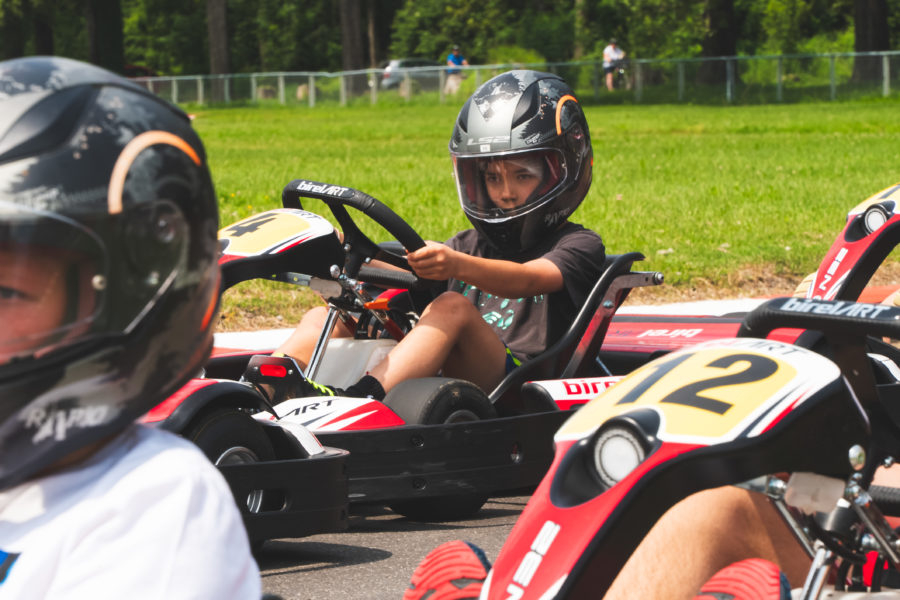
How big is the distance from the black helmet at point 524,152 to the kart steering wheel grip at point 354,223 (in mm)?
412

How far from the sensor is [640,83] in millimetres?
33500

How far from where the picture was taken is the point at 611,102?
110 feet

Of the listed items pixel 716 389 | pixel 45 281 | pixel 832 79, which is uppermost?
pixel 832 79

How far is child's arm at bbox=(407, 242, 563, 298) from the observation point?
13.0ft

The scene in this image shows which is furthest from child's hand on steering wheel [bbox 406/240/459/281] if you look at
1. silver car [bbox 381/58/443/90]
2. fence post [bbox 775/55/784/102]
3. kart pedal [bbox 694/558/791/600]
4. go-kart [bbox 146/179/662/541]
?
silver car [bbox 381/58/443/90]

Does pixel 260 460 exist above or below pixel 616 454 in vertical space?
below

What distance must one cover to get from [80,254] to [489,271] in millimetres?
2906

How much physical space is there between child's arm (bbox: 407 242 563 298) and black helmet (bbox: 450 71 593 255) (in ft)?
0.86

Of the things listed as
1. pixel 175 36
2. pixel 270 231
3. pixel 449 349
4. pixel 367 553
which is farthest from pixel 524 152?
pixel 175 36

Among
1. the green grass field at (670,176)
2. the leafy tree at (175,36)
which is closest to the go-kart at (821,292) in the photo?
the green grass field at (670,176)

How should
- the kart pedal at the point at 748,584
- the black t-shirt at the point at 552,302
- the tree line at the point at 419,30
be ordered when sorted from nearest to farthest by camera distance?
1. the kart pedal at the point at 748,584
2. the black t-shirt at the point at 552,302
3. the tree line at the point at 419,30

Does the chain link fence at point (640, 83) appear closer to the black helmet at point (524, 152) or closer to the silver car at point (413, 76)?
the silver car at point (413, 76)

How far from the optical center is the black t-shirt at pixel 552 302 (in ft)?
14.6

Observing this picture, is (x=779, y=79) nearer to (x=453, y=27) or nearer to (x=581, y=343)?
(x=453, y=27)
